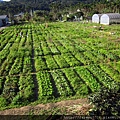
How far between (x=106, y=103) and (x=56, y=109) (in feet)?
9.23

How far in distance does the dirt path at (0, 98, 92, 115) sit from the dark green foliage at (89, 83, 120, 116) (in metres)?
1.01

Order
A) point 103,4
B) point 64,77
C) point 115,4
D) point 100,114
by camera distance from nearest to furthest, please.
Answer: point 100,114 < point 64,77 < point 115,4 < point 103,4

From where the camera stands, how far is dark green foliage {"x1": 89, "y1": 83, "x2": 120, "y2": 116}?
848cm

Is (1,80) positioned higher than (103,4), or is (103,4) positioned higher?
(103,4)

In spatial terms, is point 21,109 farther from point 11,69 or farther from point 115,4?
point 115,4

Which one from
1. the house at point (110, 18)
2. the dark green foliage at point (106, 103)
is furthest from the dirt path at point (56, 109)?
the house at point (110, 18)

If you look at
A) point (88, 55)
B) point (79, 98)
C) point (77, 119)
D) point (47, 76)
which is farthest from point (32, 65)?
point (77, 119)

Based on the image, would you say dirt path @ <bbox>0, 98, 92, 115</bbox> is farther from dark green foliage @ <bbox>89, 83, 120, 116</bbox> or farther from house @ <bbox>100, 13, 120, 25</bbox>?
house @ <bbox>100, 13, 120, 25</bbox>

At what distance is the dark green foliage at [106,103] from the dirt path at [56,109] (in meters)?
1.01

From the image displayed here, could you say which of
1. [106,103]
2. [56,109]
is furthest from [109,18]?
[106,103]

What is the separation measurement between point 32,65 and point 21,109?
7580 millimetres

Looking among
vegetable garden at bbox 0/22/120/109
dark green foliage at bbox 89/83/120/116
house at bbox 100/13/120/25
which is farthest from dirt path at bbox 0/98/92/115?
house at bbox 100/13/120/25

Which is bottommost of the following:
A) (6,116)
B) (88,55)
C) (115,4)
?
(6,116)

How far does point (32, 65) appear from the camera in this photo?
690 inches
